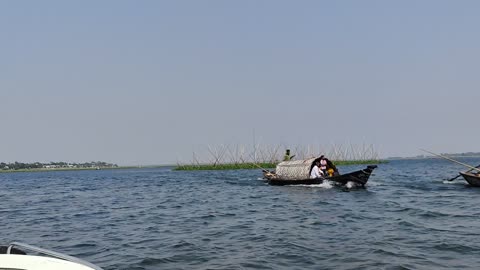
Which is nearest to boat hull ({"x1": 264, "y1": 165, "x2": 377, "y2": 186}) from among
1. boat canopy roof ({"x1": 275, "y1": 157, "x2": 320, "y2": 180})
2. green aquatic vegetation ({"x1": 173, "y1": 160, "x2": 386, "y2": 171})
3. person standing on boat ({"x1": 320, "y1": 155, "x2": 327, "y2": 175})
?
boat canopy roof ({"x1": 275, "y1": 157, "x2": 320, "y2": 180})

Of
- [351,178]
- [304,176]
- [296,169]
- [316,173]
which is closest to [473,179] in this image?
[351,178]

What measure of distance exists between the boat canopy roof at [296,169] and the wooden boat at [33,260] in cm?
3031

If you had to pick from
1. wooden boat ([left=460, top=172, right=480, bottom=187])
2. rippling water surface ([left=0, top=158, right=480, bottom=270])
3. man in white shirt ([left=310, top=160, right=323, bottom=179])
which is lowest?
rippling water surface ([left=0, top=158, right=480, bottom=270])

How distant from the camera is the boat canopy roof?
3494 centimetres

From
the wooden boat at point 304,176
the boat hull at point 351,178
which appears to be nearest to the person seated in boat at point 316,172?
the wooden boat at point 304,176

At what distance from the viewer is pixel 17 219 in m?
22.3

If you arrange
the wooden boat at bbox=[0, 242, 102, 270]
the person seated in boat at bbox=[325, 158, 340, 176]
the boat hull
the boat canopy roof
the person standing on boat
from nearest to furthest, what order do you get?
the wooden boat at bbox=[0, 242, 102, 270] → the boat hull → the boat canopy roof → the person standing on boat → the person seated in boat at bbox=[325, 158, 340, 176]

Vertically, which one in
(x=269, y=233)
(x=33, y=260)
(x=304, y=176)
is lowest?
(x=269, y=233)

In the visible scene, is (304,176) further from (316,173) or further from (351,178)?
(351,178)

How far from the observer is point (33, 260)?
491cm

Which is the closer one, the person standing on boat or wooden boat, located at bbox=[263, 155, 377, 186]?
wooden boat, located at bbox=[263, 155, 377, 186]

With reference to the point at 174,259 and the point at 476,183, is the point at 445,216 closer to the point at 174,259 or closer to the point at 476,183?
the point at 174,259

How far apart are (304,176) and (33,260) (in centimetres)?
3102

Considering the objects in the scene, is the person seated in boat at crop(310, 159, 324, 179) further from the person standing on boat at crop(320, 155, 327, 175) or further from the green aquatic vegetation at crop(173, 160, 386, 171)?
the green aquatic vegetation at crop(173, 160, 386, 171)
